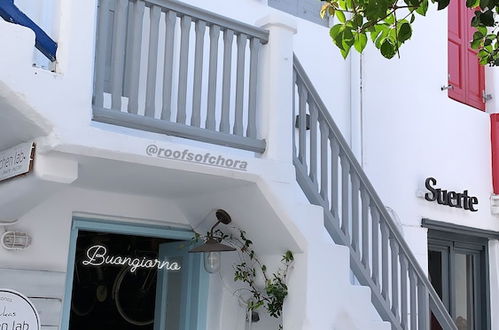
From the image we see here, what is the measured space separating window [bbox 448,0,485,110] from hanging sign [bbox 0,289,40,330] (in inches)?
235

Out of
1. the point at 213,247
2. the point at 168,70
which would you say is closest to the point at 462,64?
the point at 213,247

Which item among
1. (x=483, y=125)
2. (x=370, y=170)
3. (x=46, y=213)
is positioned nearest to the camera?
(x=46, y=213)

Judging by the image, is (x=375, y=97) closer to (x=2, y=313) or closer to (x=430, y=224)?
(x=430, y=224)

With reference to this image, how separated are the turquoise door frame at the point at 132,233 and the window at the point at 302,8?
2.75m

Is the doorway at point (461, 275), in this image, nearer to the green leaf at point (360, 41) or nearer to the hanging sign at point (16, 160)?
the green leaf at point (360, 41)

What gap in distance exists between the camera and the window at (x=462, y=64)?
31.5ft

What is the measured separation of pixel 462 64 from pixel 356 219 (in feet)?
14.1

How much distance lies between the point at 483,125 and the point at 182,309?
Result: 500cm

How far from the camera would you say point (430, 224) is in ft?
28.1

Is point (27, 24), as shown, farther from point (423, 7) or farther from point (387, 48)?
point (423, 7)

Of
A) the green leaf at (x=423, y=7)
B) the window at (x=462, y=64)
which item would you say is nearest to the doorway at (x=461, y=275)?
the window at (x=462, y=64)

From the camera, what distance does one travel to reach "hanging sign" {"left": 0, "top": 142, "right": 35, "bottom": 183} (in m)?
4.90

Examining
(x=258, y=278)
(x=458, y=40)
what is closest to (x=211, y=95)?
(x=258, y=278)

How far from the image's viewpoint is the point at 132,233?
21.4ft
